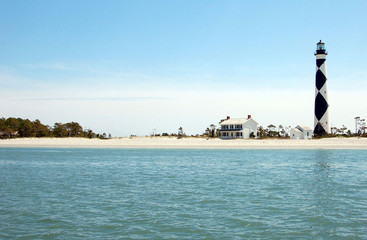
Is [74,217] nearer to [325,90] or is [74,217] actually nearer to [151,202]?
[151,202]

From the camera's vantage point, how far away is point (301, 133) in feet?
229

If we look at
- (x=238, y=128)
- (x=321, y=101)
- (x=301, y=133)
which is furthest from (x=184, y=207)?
(x=301, y=133)

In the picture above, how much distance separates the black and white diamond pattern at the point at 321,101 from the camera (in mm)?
65312

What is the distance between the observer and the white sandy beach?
5734 cm

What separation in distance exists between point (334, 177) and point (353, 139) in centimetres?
4154

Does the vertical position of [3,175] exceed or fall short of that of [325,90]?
it falls short

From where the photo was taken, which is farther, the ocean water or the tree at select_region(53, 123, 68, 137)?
the tree at select_region(53, 123, 68, 137)

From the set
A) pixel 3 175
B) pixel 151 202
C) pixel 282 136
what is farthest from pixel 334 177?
pixel 282 136

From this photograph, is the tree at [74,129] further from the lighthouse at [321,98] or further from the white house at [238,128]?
the lighthouse at [321,98]

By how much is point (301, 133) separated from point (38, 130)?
58585 mm

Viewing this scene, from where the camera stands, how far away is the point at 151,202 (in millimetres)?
14578

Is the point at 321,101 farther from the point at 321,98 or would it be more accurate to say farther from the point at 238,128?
the point at 238,128

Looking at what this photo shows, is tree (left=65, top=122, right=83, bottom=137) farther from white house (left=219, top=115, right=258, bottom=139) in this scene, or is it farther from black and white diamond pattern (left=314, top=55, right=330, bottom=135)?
black and white diamond pattern (left=314, top=55, right=330, bottom=135)

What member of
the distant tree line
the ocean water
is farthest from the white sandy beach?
the ocean water
